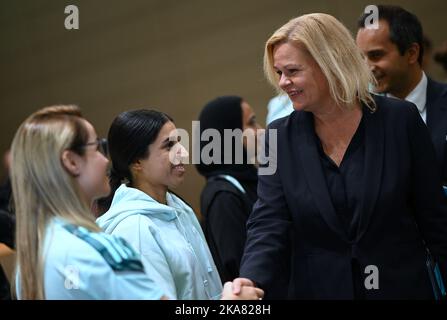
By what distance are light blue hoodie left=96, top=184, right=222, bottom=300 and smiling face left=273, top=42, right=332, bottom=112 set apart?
0.65m

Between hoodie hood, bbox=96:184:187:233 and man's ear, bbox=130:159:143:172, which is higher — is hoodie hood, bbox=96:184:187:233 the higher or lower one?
the lower one

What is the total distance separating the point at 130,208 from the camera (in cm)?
276

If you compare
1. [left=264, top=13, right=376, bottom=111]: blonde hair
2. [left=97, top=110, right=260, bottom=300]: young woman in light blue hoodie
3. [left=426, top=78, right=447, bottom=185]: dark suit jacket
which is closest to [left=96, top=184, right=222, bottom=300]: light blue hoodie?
[left=97, top=110, right=260, bottom=300]: young woman in light blue hoodie

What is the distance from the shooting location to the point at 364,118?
8.83 feet

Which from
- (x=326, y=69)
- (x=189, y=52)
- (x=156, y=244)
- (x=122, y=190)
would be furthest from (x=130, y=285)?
(x=189, y=52)

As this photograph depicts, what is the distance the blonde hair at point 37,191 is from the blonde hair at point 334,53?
3.06 feet

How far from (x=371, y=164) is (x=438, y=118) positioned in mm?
791

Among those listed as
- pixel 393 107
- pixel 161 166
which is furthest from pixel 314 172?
pixel 161 166

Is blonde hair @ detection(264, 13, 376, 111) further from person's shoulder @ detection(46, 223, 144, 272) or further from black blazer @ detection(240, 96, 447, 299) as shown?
person's shoulder @ detection(46, 223, 144, 272)

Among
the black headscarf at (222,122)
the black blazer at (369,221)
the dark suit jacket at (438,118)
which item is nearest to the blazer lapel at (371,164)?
the black blazer at (369,221)

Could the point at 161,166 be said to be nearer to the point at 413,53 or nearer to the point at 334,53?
the point at 334,53

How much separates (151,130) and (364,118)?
824mm

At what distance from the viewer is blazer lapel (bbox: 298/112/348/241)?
99.7 inches

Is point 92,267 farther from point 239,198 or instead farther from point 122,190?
point 239,198
